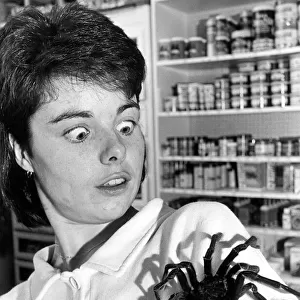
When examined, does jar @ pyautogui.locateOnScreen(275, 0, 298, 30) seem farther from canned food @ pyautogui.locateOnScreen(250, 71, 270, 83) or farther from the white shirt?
the white shirt

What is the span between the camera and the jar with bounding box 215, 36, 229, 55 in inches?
106

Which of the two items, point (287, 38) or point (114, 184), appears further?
point (287, 38)

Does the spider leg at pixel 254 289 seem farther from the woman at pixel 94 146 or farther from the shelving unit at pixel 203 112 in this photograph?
the shelving unit at pixel 203 112

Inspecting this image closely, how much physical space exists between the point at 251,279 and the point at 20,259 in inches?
122

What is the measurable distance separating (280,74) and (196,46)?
55 cm

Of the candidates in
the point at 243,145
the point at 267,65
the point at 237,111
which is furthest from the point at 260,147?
the point at 267,65

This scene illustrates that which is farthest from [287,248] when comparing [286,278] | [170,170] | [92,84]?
[92,84]

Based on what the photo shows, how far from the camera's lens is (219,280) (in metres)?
0.71

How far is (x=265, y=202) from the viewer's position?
269cm

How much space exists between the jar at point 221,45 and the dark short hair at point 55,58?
→ 75.4 inches

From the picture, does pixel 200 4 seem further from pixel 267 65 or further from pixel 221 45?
pixel 267 65

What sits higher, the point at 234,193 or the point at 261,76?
the point at 261,76

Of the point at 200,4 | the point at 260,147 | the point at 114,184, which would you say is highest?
the point at 200,4

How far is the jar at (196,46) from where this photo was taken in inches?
110
